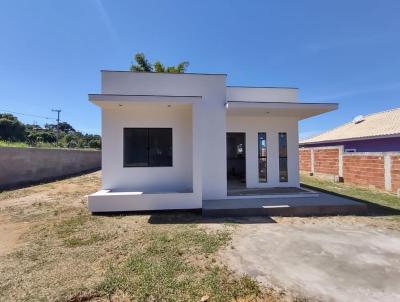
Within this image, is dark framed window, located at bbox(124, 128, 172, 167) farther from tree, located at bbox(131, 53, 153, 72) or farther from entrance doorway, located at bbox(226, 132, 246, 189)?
tree, located at bbox(131, 53, 153, 72)

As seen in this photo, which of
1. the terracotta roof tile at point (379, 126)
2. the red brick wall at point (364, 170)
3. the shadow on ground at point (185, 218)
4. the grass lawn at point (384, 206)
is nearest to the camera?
the shadow on ground at point (185, 218)

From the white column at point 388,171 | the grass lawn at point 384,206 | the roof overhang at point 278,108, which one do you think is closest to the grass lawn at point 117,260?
the roof overhang at point 278,108

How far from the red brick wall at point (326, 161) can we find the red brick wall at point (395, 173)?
3.79 metres

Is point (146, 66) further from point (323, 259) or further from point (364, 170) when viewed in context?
point (323, 259)

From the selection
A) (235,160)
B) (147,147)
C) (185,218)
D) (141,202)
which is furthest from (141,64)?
(185,218)

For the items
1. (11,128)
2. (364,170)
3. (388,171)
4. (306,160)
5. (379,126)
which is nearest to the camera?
(388,171)

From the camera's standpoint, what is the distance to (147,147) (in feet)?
25.5

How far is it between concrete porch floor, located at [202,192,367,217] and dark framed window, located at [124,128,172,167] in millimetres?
2093

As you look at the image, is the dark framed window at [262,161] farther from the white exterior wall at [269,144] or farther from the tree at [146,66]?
the tree at [146,66]

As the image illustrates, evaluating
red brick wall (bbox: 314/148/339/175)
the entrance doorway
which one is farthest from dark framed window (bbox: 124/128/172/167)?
red brick wall (bbox: 314/148/339/175)

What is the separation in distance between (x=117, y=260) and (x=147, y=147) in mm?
4386

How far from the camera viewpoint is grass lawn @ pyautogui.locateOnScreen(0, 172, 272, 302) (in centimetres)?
295

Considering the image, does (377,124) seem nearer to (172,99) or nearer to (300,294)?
(172,99)

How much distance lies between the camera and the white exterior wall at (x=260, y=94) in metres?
9.55
